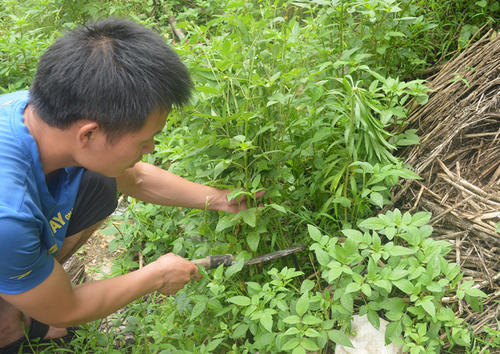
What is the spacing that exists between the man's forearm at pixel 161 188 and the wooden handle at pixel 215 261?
271mm

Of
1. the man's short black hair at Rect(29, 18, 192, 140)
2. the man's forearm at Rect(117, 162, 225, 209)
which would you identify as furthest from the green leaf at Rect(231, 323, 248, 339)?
the man's short black hair at Rect(29, 18, 192, 140)

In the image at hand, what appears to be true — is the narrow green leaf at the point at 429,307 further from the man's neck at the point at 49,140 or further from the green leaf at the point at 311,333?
the man's neck at the point at 49,140

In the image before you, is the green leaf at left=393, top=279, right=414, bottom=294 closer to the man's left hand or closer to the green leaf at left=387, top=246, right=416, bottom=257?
the green leaf at left=387, top=246, right=416, bottom=257

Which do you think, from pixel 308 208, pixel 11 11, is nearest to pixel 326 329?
pixel 308 208

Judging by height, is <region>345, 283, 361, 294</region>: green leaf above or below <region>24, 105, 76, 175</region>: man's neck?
below

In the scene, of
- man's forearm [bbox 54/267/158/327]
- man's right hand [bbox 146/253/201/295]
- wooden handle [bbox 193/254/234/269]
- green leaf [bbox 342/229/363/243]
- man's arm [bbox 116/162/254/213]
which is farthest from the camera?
man's arm [bbox 116/162/254/213]

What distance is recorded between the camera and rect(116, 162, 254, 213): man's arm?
2.25 meters

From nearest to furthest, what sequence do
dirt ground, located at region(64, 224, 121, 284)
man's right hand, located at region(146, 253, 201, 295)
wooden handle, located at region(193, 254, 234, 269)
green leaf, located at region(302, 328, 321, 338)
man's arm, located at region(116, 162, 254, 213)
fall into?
green leaf, located at region(302, 328, 321, 338) → man's right hand, located at region(146, 253, 201, 295) → wooden handle, located at region(193, 254, 234, 269) → man's arm, located at region(116, 162, 254, 213) → dirt ground, located at region(64, 224, 121, 284)

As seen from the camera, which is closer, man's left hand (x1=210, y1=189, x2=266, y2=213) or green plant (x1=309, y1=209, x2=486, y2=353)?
green plant (x1=309, y1=209, x2=486, y2=353)

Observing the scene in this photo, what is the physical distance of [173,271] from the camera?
6.68 feet

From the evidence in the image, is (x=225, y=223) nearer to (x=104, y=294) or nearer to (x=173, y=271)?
(x=173, y=271)

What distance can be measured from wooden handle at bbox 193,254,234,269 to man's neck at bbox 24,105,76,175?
716mm

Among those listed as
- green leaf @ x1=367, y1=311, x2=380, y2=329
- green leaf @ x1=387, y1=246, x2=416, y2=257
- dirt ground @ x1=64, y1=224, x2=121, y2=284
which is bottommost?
dirt ground @ x1=64, y1=224, x2=121, y2=284

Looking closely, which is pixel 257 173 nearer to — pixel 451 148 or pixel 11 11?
pixel 451 148
